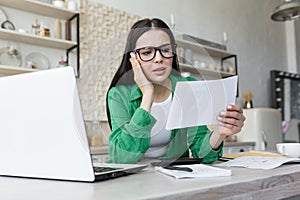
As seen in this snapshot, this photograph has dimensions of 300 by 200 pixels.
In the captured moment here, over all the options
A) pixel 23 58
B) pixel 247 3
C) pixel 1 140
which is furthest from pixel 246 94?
pixel 1 140

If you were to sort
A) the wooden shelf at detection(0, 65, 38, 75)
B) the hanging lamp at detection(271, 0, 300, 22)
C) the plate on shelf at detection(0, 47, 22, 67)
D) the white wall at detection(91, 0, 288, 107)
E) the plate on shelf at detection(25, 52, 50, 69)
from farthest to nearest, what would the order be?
the white wall at detection(91, 0, 288, 107) < the hanging lamp at detection(271, 0, 300, 22) < the plate on shelf at detection(25, 52, 50, 69) < the plate on shelf at detection(0, 47, 22, 67) < the wooden shelf at detection(0, 65, 38, 75)

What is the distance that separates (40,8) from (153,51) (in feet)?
6.35

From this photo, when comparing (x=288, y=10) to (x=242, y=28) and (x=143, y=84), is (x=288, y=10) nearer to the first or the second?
(x=242, y=28)

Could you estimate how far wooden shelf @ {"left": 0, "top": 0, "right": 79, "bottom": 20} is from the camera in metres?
2.48

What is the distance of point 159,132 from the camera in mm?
1026

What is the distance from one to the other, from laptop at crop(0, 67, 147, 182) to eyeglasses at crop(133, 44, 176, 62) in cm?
35

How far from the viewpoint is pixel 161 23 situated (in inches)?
41.2

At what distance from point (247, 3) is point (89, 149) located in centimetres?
456

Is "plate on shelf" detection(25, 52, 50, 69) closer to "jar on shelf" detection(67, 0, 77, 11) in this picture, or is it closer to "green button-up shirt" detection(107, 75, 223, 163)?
"jar on shelf" detection(67, 0, 77, 11)

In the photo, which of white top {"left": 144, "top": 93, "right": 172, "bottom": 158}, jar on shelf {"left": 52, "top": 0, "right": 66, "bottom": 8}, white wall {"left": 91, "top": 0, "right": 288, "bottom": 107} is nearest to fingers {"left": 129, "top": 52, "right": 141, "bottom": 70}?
white top {"left": 144, "top": 93, "right": 172, "bottom": 158}

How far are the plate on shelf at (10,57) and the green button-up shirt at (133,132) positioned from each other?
171cm

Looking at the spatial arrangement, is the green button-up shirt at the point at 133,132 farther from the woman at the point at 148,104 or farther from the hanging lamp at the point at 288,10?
the hanging lamp at the point at 288,10

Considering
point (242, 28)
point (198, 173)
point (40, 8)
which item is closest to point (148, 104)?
point (198, 173)

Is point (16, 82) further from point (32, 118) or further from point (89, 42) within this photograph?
point (89, 42)
